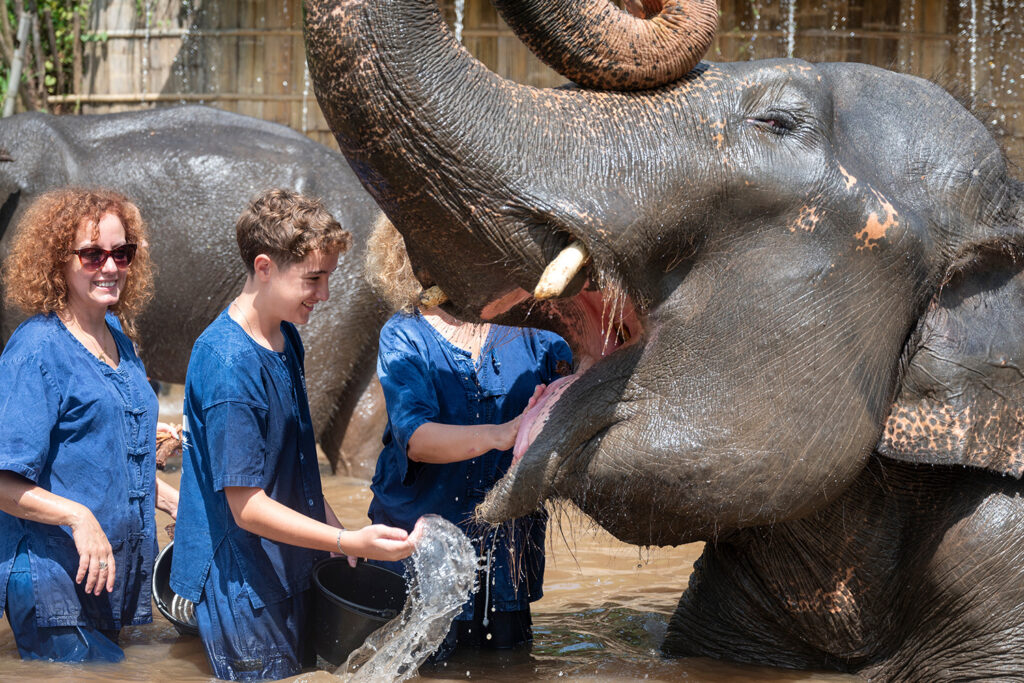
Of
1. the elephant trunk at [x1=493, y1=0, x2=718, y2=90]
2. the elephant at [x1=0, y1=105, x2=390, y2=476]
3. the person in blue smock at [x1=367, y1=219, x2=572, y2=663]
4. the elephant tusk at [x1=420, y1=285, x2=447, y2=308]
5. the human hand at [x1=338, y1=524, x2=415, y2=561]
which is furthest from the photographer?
the elephant at [x1=0, y1=105, x2=390, y2=476]

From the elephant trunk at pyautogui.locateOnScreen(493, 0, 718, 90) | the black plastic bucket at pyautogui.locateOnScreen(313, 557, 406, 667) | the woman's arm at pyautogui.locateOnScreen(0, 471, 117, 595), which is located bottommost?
the black plastic bucket at pyautogui.locateOnScreen(313, 557, 406, 667)

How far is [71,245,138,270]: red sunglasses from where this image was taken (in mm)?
3178

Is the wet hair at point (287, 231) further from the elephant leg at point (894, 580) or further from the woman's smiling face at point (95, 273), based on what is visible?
→ the elephant leg at point (894, 580)

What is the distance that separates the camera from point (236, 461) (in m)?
2.87

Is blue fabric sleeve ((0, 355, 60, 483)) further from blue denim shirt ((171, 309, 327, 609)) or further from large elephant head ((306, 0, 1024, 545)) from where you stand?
large elephant head ((306, 0, 1024, 545))

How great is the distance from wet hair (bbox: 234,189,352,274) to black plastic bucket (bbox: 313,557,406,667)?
79 centimetres

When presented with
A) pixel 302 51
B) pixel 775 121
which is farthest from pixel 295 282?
pixel 302 51

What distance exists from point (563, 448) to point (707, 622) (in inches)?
36.2

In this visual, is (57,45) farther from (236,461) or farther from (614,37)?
(614,37)

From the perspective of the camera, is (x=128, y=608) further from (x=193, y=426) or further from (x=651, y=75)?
(x=651, y=75)

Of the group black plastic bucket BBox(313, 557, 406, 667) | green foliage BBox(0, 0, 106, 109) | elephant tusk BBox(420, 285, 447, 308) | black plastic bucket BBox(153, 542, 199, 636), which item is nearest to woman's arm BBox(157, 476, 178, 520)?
black plastic bucket BBox(153, 542, 199, 636)

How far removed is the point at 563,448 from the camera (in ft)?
7.81

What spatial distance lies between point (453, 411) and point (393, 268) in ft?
1.33

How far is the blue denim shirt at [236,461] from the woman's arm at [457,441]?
33cm
